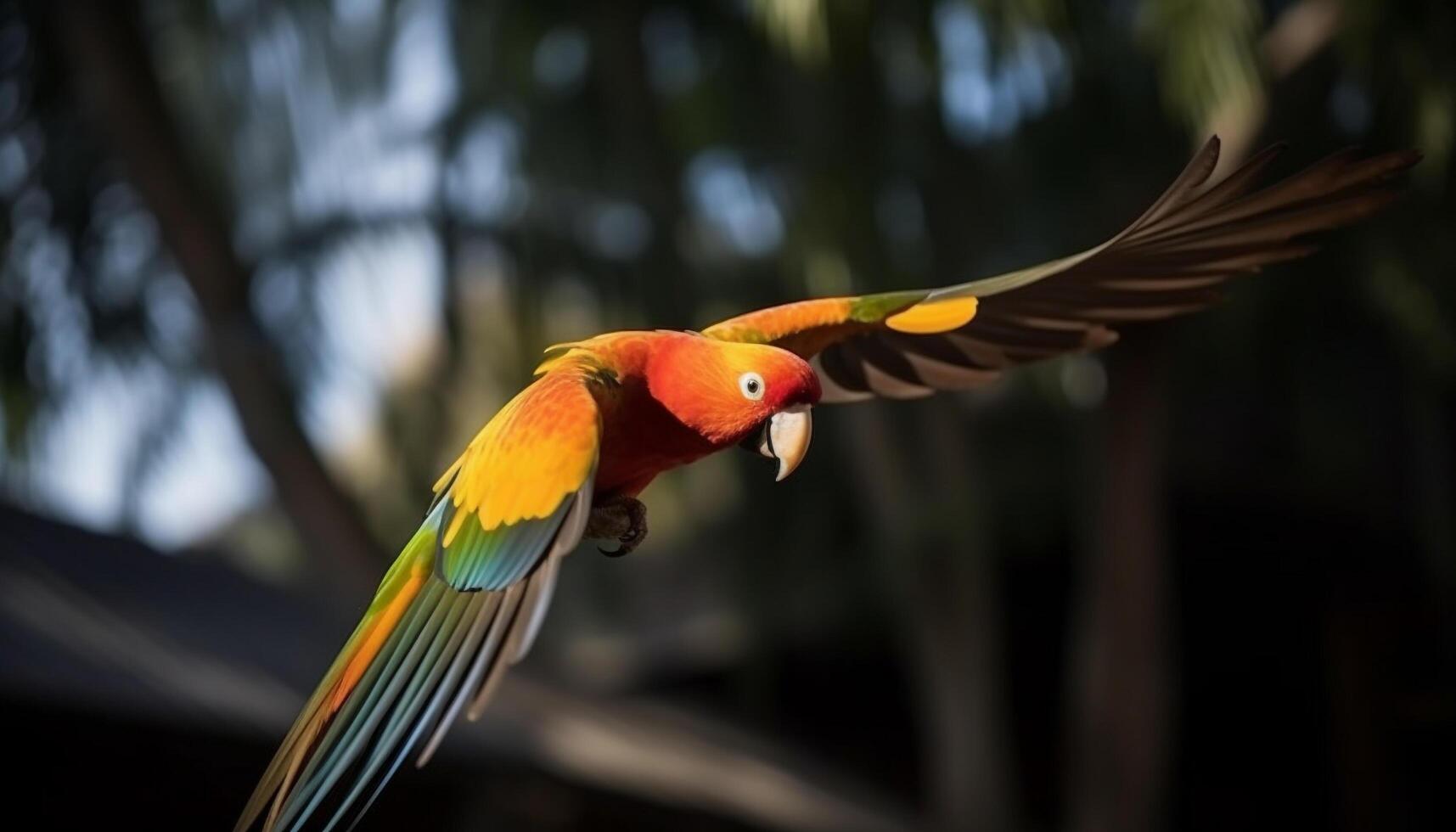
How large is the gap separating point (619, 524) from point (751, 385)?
17cm

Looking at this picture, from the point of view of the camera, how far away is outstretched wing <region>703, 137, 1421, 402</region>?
978 millimetres

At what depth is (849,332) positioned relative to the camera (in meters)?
1.19

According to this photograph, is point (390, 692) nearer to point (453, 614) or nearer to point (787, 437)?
point (453, 614)

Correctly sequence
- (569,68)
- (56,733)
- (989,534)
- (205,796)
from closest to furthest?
(56,733)
(205,796)
(989,534)
(569,68)

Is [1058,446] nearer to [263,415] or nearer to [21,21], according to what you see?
[263,415]

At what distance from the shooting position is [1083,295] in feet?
4.14

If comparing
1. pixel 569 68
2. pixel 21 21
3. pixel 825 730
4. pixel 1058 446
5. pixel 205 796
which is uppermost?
pixel 569 68

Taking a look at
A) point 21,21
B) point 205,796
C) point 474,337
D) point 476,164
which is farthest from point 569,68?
point 205,796

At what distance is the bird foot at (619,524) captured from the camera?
3.45ft

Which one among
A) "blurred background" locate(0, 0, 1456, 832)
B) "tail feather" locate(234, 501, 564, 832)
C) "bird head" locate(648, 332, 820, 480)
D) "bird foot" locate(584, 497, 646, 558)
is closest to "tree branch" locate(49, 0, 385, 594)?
"blurred background" locate(0, 0, 1456, 832)

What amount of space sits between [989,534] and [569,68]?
207 cm

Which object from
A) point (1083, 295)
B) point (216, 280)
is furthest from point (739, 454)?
point (1083, 295)

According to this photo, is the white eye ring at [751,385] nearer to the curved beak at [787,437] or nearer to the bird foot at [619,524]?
the curved beak at [787,437]

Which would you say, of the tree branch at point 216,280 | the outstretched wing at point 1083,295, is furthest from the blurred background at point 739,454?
the outstretched wing at point 1083,295
